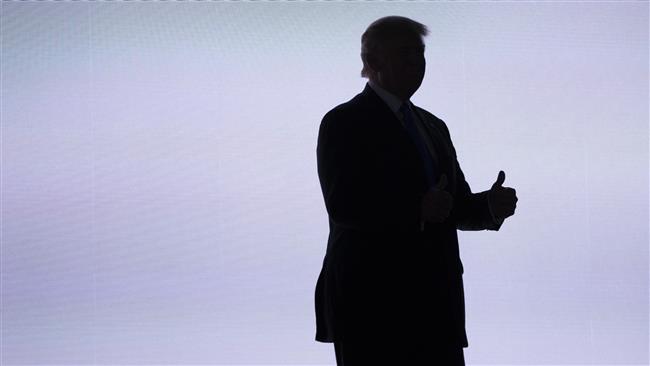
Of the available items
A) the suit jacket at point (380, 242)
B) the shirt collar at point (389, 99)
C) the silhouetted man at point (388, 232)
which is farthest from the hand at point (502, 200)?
the shirt collar at point (389, 99)

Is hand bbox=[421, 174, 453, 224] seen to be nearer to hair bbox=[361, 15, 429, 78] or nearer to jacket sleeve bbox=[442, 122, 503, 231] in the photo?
jacket sleeve bbox=[442, 122, 503, 231]

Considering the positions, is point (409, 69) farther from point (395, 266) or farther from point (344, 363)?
→ point (344, 363)

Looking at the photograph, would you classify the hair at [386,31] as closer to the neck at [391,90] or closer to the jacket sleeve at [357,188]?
the neck at [391,90]

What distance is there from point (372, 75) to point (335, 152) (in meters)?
0.20

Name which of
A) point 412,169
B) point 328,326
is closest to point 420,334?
point 328,326

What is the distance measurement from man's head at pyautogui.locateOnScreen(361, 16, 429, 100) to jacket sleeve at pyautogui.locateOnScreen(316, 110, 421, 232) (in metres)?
0.12

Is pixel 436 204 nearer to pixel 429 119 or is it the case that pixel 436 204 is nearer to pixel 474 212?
pixel 474 212

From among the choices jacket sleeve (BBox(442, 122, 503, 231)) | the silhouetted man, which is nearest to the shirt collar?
the silhouetted man

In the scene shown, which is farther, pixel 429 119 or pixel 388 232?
pixel 429 119

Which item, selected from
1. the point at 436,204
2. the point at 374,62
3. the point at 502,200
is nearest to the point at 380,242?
the point at 436,204

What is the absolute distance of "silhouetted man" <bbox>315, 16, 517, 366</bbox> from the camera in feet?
4.13

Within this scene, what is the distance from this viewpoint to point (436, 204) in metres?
1.20

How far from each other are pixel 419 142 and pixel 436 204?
0.19 metres

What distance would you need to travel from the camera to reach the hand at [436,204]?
3.94ft
